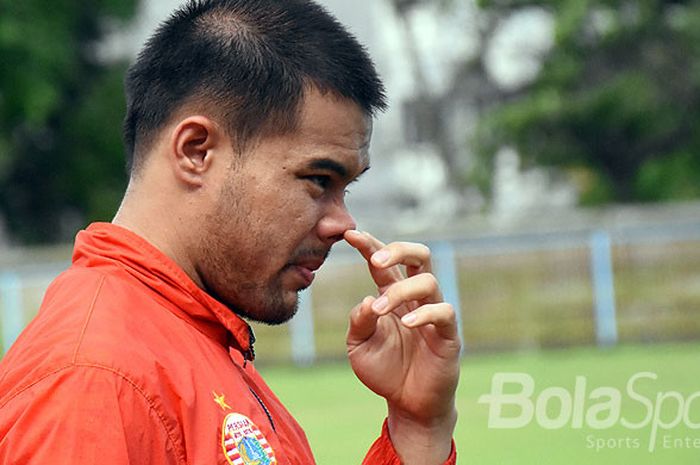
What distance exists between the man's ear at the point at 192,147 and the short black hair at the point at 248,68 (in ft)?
0.13

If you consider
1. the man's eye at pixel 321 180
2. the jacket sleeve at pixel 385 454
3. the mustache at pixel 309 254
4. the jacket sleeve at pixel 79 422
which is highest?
the man's eye at pixel 321 180

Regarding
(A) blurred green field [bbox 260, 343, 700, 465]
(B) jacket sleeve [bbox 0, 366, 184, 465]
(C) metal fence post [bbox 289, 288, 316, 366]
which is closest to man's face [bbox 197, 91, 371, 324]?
(B) jacket sleeve [bbox 0, 366, 184, 465]

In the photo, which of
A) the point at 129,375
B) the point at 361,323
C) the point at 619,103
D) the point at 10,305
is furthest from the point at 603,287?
the point at 129,375

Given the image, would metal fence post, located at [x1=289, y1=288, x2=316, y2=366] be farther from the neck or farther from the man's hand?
the neck

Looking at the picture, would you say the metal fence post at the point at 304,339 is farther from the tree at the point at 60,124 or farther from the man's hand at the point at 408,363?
the man's hand at the point at 408,363

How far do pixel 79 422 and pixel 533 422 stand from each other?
772cm

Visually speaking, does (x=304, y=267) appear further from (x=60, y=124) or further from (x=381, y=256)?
(x=60, y=124)

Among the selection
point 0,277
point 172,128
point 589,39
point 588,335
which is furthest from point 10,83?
point 172,128

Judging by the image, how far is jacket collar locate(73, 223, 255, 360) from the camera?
238 centimetres

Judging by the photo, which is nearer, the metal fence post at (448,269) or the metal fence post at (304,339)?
the metal fence post at (448,269)

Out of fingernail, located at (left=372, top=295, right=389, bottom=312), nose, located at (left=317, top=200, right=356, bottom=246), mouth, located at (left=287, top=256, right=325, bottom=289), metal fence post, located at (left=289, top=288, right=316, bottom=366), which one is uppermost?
nose, located at (left=317, top=200, right=356, bottom=246)

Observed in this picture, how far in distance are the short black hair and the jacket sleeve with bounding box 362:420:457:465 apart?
81 centimetres

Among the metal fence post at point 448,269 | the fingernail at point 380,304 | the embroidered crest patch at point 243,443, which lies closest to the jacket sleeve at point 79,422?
the embroidered crest patch at point 243,443

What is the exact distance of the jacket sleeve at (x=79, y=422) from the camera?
1.97m
